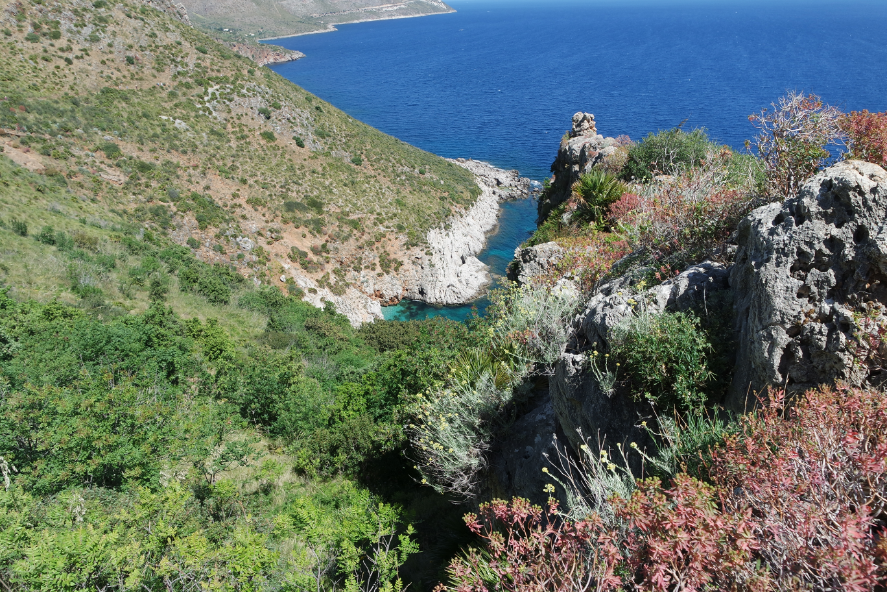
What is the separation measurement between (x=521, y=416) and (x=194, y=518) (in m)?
4.93

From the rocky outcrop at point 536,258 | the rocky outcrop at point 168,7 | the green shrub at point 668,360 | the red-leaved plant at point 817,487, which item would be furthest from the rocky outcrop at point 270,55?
the red-leaved plant at point 817,487

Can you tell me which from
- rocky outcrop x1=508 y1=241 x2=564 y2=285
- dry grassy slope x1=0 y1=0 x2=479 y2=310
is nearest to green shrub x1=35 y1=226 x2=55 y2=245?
dry grassy slope x1=0 y1=0 x2=479 y2=310

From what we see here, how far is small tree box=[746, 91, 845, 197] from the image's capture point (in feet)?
17.2

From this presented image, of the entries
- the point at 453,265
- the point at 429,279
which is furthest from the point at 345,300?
the point at 453,265

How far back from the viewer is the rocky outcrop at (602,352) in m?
4.64

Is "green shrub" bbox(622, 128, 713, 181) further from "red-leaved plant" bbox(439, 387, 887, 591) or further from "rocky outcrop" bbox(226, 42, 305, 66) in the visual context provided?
"rocky outcrop" bbox(226, 42, 305, 66)

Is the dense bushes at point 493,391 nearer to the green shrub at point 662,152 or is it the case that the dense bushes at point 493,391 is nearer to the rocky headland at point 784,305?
the rocky headland at point 784,305

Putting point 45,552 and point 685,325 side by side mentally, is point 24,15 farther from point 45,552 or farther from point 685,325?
point 685,325

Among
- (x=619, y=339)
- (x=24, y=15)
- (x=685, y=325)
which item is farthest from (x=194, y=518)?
(x=24, y=15)

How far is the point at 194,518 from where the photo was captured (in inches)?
268

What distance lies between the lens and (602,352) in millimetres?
5000

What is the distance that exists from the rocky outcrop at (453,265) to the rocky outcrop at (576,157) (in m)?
13.6

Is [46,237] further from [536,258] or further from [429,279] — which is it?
[429,279]

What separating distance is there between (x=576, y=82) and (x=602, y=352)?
107m
